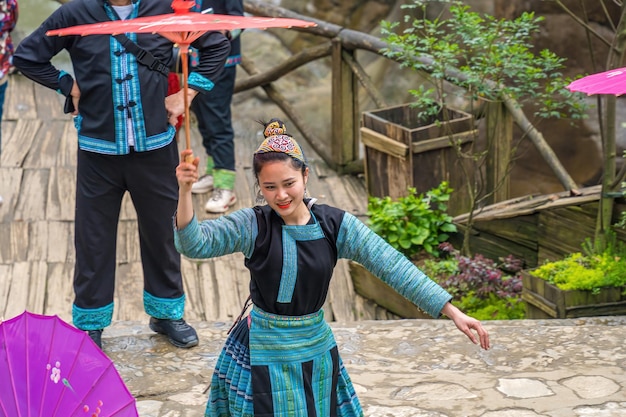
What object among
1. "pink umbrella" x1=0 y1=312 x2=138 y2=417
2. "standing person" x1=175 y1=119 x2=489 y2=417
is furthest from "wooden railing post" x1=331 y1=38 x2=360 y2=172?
"pink umbrella" x1=0 y1=312 x2=138 y2=417

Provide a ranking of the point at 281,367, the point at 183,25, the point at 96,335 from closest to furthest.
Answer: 1. the point at 183,25
2. the point at 281,367
3. the point at 96,335

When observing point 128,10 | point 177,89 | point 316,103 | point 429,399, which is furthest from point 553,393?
point 316,103

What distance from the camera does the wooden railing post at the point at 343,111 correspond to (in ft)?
24.5

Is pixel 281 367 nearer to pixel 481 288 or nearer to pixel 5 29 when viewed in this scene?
pixel 481 288

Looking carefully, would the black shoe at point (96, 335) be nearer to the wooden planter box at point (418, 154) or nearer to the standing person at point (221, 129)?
the standing person at point (221, 129)

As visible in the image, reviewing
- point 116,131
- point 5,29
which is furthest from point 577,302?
point 5,29

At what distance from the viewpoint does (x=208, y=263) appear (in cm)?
629

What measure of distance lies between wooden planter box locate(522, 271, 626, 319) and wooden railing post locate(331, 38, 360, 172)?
2.76 m

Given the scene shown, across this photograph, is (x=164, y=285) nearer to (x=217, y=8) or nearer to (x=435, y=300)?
(x=435, y=300)

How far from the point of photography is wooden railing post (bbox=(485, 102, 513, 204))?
623 centimetres

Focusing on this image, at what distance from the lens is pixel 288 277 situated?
3.22m

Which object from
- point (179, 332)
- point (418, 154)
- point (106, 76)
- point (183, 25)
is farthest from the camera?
point (418, 154)

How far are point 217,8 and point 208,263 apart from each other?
151cm

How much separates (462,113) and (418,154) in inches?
15.1
